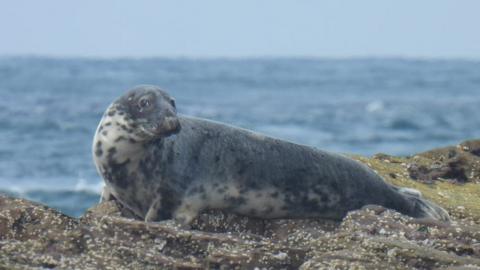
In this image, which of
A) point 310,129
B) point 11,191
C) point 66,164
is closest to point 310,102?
point 310,129

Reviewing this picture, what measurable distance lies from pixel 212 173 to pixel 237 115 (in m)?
40.4

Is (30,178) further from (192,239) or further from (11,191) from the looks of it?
(192,239)

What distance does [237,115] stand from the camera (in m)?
49.8

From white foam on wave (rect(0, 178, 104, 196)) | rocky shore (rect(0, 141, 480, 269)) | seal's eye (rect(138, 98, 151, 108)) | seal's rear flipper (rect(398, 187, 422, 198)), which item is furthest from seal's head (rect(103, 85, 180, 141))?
white foam on wave (rect(0, 178, 104, 196))

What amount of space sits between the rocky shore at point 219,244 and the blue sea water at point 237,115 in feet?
53.2

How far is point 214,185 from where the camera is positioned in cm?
923

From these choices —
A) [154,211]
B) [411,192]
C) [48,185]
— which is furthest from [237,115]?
[154,211]

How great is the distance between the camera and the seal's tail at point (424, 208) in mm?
9180

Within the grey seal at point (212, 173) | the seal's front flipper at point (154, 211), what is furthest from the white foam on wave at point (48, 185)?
the seal's front flipper at point (154, 211)

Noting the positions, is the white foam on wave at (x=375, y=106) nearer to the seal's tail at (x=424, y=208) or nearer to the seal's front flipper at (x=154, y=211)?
the seal's tail at (x=424, y=208)

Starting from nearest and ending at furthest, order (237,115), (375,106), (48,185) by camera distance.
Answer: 1. (48,185)
2. (237,115)
3. (375,106)

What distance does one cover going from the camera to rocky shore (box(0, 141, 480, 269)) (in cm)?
750

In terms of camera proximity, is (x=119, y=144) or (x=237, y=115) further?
(x=237, y=115)

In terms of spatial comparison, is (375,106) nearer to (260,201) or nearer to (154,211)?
(260,201)
